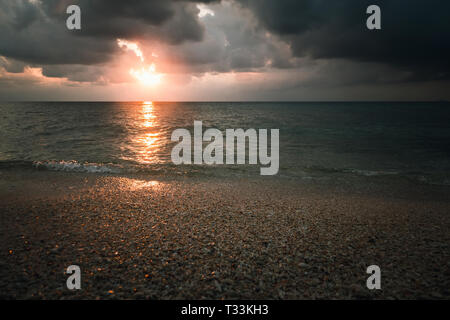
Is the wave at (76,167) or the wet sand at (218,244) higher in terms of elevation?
the wave at (76,167)

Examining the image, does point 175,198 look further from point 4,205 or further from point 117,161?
point 117,161

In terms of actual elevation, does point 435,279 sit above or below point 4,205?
below

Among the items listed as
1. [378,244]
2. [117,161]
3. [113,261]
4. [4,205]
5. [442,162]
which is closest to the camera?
[113,261]

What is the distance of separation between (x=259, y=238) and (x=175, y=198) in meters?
4.69

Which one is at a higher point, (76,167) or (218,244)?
(76,167)

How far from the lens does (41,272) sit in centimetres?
Result: 467

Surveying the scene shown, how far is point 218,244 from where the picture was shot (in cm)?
578

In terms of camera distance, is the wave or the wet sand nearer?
the wet sand

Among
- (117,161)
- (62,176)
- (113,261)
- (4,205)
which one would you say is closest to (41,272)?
(113,261)

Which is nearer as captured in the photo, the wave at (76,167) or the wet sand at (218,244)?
the wet sand at (218,244)

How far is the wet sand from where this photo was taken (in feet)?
14.3

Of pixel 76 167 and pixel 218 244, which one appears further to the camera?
pixel 76 167

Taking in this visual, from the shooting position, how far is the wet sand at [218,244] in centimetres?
436

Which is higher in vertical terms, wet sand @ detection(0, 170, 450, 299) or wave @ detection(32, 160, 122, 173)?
wave @ detection(32, 160, 122, 173)
